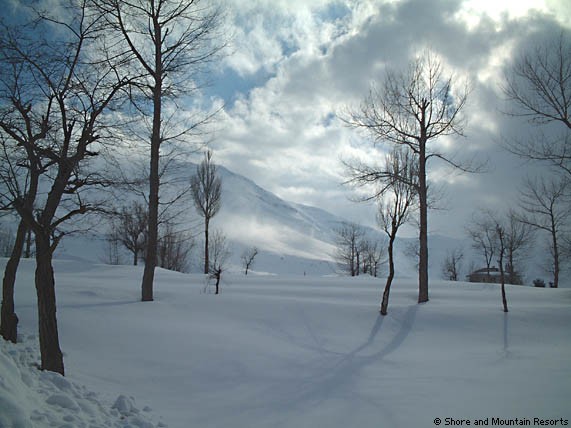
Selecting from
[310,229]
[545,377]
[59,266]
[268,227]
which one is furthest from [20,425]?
[310,229]

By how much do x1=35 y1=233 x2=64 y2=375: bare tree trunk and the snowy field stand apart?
38 cm

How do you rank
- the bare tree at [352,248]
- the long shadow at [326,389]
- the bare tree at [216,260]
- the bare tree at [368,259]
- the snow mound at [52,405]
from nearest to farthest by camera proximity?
the snow mound at [52,405] < the long shadow at [326,389] < the bare tree at [216,260] < the bare tree at [352,248] < the bare tree at [368,259]

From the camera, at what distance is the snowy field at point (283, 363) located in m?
4.35

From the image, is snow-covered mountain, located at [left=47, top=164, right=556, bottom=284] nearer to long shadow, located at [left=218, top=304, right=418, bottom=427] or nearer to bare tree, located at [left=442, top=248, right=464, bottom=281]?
bare tree, located at [left=442, top=248, right=464, bottom=281]

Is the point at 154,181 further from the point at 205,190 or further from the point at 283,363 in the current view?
the point at 205,190

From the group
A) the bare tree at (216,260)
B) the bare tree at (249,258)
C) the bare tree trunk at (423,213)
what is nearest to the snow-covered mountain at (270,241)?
the bare tree at (249,258)

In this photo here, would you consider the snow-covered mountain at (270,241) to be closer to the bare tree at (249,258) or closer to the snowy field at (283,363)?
the bare tree at (249,258)

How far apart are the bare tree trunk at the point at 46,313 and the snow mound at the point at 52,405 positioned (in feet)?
2.54

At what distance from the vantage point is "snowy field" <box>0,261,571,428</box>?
14.3ft

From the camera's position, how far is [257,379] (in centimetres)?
620

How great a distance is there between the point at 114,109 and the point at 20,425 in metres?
6.03

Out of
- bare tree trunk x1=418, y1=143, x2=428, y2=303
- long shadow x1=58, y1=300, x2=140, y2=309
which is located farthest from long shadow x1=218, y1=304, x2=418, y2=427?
long shadow x1=58, y1=300, x2=140, y2=309

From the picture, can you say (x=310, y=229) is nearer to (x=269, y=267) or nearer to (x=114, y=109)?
(x=269, y=267)

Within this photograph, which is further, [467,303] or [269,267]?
[269,267]
